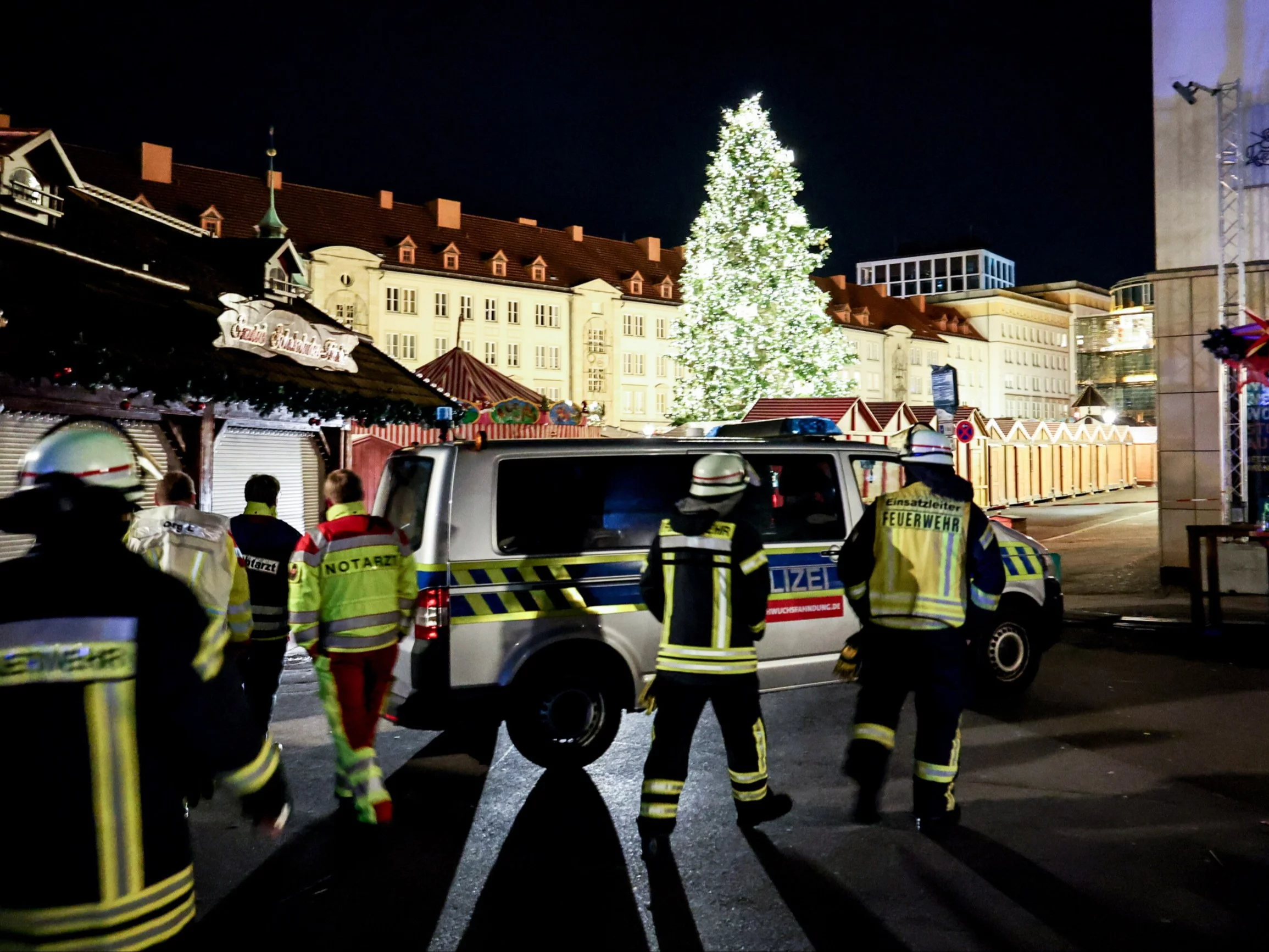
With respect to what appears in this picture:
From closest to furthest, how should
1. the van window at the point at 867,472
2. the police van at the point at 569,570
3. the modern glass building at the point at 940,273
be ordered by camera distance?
the police van at the point at 569,570, the van window at the point at 867,472, the modern glass building at the point at 940,273

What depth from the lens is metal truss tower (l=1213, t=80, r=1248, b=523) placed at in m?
14.3

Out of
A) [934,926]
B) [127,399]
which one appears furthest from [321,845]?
[127,399]

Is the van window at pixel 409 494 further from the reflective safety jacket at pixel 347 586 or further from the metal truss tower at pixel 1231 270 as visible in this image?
the metal truss tower at pixel 1231 270

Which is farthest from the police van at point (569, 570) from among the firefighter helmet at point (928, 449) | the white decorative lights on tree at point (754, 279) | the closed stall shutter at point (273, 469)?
the white decorative lights on tree at point (754, 279)

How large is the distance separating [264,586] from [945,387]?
548 inches

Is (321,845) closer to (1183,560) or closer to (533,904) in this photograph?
(533,904)

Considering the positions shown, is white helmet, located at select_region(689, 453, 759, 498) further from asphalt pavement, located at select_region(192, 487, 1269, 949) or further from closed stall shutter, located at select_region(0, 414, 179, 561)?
closed stall shutter, located at select_region(0, 414, 179, 561)

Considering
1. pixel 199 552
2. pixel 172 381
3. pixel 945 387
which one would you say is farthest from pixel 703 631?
pixel 945 387

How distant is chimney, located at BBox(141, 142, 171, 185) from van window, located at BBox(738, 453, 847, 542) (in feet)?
159

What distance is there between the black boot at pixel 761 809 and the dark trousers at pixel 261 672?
298 cm

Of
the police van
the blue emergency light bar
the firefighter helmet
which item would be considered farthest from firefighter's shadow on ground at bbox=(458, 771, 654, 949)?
the blue emergency light bar

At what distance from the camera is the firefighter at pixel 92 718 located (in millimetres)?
2094

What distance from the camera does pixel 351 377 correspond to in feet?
50.4

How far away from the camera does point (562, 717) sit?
6.27 metres
